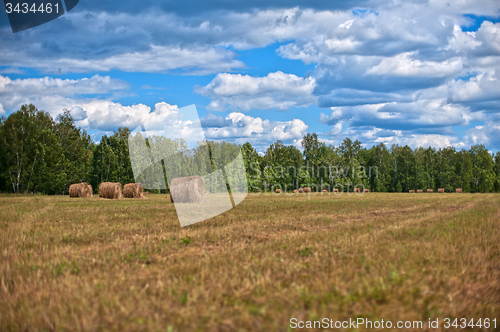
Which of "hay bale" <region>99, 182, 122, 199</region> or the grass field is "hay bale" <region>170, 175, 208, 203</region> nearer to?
"hay bale" <region>99, 182, 122, 199</region>

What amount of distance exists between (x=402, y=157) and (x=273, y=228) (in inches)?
3874

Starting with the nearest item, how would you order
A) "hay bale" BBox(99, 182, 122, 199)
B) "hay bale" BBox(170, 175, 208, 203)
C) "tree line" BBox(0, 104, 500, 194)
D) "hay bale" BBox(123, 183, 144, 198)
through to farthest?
"hay bale" BBox(170, 175, 208, 203)
"hay bale" BBox(99, 182, 122, 199)
"hay bale" BBox(123, 183, 144, 198)
"tree line" BBox(0, 104, 500, 194)

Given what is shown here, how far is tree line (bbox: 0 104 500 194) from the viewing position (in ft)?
167

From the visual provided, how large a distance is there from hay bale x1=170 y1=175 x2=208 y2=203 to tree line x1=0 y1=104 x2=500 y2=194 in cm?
1550

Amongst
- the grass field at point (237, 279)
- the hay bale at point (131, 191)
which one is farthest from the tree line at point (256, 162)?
the grass field at point (237, 279)

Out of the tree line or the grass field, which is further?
the tree line

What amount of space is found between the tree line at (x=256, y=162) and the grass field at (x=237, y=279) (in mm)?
34572

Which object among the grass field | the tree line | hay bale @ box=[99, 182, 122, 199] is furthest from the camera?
the tree line

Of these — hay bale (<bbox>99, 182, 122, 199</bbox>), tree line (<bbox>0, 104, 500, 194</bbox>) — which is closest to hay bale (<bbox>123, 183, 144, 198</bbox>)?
hay bale (<bbox>99, 182, 122, 199</bbox>)

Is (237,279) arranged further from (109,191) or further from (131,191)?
(131,191)

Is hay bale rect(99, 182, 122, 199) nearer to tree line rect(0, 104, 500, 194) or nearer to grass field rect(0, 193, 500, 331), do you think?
tree line rect(0, 104, 500, 194)

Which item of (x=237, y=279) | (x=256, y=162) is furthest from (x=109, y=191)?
(x=256, y=162)

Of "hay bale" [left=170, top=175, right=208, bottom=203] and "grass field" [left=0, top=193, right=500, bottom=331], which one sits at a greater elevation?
"hay bale" [left=170, top=175, right=208, bottom=203]

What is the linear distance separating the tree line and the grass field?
34572 millimetres
